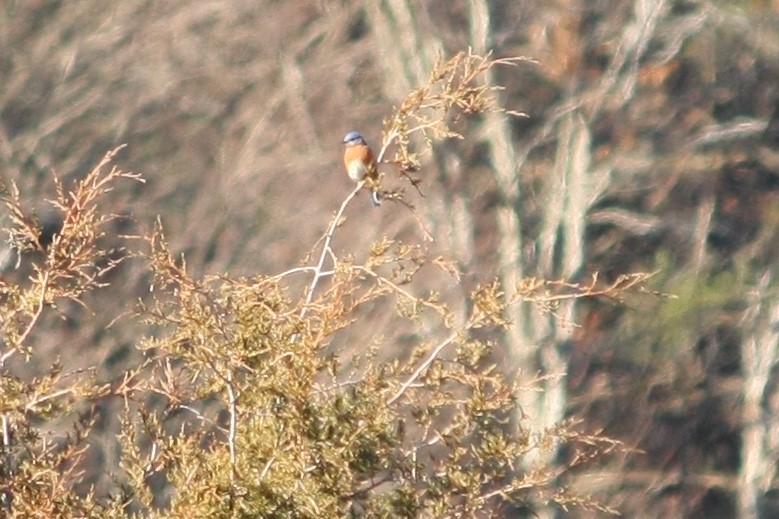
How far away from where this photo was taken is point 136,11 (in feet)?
43.2

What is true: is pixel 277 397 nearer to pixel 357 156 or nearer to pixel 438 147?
pixel 357 156

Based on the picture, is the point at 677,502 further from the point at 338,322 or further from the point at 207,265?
the point at 338,322

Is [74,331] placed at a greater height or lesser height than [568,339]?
greater

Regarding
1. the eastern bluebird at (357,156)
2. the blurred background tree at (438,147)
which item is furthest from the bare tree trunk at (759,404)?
the eastern bluebird at (357,156)

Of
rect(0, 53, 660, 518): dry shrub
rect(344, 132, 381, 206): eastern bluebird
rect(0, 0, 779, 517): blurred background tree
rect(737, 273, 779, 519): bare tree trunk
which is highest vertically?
rect(0, 53, 660, 518): dry shrub

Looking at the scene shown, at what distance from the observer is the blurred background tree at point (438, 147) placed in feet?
40.2

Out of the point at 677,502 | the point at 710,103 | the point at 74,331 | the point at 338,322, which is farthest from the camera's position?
the point at 677,502

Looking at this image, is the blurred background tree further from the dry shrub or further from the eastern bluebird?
the dry shrub

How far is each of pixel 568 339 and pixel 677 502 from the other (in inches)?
133

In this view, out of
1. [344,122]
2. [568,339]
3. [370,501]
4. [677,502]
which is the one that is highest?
[370,501]

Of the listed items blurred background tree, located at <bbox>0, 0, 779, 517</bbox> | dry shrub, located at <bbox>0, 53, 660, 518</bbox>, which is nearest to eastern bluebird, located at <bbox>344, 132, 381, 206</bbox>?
dry shrub, located at <bbox>0, 53, 660, 518</bbox>

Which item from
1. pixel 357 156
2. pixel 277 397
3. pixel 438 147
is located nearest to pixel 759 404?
pixel 438 147

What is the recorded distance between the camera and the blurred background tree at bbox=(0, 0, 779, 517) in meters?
12.3

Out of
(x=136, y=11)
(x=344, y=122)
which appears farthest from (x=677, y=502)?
(x=136, y=11)
